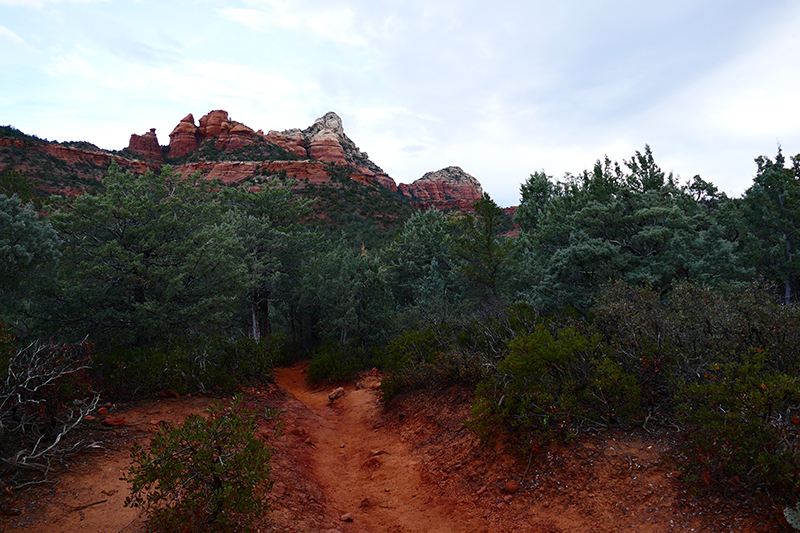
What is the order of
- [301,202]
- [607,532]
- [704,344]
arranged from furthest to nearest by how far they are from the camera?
[301,202] < [704,344] < [607,532]

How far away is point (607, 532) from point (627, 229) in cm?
1333

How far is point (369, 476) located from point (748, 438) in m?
4.92

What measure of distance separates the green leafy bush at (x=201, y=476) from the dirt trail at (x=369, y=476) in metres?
1.67

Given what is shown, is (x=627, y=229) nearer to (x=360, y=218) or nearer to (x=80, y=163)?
(x=360, y=218)

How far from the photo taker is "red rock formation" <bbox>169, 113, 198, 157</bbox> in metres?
66.8

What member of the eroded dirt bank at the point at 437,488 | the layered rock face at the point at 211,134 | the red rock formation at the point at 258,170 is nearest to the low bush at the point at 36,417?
the eroded dirt bank at the point at 437,488

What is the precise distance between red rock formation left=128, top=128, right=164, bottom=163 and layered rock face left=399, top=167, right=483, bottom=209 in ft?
165

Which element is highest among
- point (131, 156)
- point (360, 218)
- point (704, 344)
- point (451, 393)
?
point (131, 156)

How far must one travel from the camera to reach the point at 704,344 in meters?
5.04

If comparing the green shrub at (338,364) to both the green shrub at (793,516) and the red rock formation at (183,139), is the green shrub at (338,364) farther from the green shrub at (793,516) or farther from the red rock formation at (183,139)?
the red rock formation at (183,139)

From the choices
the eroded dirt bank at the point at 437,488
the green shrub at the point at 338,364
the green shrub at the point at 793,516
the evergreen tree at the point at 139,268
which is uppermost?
the evergreen tree at the point at 139,268

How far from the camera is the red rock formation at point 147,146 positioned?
216ft

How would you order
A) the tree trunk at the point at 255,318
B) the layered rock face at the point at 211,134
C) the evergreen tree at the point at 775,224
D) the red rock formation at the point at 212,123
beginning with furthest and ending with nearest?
the red rock formation at the point at 212,123 < the layered rock face at the point at 211,134 < the tree trunk at the point at 255,318 < the evergreen tree at the point at 775,224

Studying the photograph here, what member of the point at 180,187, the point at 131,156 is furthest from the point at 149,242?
the point at 131,156
